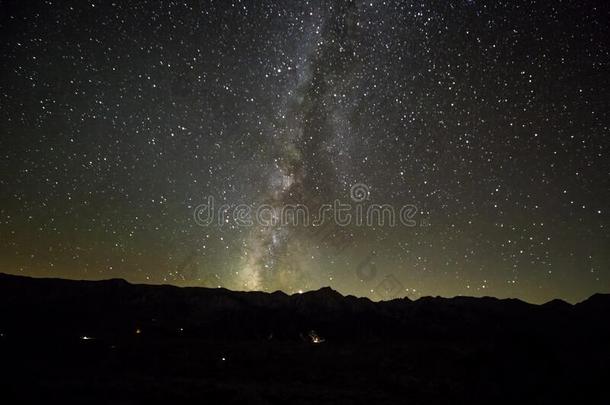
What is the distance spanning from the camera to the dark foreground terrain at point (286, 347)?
45.1ft

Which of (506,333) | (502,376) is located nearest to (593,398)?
(502,376)

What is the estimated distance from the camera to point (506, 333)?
25.6m

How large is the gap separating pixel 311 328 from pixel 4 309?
2382 centimetres

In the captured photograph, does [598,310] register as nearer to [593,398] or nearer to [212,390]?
[593,398]

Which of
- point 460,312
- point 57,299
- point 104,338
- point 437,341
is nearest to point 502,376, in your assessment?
point 437,341

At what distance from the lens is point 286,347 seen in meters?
21.7

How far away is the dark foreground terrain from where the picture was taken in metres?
13.7

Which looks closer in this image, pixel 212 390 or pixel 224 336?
pixel 212 390

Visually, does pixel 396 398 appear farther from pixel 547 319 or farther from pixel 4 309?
pixel 4 309

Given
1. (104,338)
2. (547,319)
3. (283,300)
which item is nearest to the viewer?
(104,338)

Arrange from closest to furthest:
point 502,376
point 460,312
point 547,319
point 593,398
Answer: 1. point 593,398
2. point 502,376
3. point 547,319
4. point 460,312

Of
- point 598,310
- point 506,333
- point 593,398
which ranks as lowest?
point 593,398

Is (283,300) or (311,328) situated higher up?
(283,300)

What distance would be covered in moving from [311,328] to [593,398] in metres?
18.8
